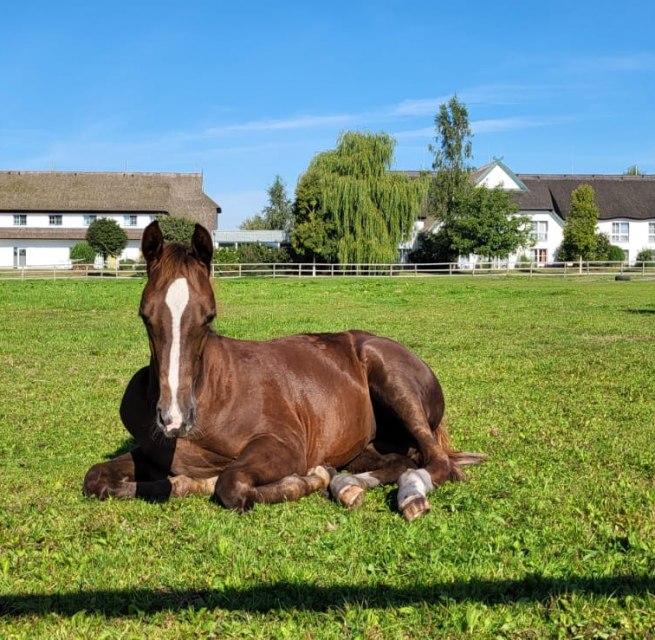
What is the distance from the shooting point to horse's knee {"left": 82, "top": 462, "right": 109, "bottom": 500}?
554 centimetres

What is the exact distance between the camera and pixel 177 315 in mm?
4621

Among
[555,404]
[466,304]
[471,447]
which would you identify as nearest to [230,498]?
[471,447]

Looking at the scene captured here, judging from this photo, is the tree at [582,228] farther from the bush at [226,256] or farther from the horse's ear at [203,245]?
the horse's ear at [203,245]

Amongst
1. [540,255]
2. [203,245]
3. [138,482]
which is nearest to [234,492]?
[138,482]

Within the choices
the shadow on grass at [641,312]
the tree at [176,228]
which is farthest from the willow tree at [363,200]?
the shadow on grass at [641,312]

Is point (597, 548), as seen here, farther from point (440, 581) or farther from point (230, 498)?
point (230, 498)

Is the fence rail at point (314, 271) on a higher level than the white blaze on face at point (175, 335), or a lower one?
higher

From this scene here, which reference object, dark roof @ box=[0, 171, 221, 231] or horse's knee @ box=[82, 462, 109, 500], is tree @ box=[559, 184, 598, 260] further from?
horse's knee @ box=[82, 462, 109, 500]

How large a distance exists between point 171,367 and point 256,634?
1598 mm

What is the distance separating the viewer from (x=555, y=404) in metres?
9.34

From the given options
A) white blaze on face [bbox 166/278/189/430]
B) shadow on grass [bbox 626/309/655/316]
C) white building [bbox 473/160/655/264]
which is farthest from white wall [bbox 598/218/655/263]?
white blaze on face [bbox 166/278/189/430]

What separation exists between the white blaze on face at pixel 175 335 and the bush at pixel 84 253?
6611cm

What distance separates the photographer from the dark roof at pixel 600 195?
284ft

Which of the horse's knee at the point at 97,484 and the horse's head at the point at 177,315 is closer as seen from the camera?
the horse's head at the point at 177,315
